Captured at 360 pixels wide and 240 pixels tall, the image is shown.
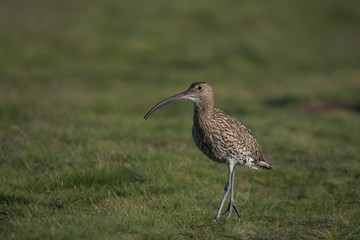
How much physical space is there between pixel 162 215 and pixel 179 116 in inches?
304

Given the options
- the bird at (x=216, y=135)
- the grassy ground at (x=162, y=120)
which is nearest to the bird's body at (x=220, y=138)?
the bird at (x=216, y=135)

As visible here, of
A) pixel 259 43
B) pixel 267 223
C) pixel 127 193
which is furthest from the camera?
pixel 259 43

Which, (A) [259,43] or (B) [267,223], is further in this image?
(A) [259,43]

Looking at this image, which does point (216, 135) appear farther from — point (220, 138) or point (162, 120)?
point (162, 120)

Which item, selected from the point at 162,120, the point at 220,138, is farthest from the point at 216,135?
the point at 162,120

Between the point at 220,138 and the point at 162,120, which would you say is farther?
the point at 162,120

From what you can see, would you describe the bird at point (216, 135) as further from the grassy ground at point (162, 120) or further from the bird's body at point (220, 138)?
the grassy ground at point (162, 120)

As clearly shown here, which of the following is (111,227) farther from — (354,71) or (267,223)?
(354,71)

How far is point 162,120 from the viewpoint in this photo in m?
11.9

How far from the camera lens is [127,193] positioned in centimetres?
681

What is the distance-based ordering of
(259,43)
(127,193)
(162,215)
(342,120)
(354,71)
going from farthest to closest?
1. (259,43)
2. (354,71)
3. (342,120)
4. (127,193)
5. (162,215)

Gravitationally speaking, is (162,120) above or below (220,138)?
below

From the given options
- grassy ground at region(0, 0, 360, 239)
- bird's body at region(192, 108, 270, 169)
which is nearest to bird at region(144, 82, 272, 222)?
bird's body at region(192, 108, 270, 169)

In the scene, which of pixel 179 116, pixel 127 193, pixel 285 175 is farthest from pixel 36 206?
pixel 179 116
